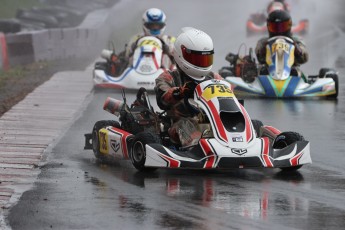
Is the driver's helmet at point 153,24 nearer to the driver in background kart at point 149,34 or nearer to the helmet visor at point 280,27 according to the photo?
the driver in background kart at point 149,34

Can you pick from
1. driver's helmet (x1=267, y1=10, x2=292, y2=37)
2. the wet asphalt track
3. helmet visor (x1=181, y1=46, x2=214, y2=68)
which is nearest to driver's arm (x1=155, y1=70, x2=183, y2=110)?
helmet visor (x1=181, y1=46, x2=214, y2=68)

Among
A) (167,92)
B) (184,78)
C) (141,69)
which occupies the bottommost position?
(167,92)

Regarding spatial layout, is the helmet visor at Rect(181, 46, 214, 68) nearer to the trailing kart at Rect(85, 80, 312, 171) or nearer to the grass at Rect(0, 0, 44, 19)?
the trailing kart at Rect(85, 80, 312, 171)

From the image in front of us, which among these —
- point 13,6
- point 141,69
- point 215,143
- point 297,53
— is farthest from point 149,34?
point 13,6

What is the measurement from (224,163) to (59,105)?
7170mm

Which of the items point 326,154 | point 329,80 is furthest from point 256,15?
point 326,154

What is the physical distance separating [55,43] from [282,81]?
32.4ft

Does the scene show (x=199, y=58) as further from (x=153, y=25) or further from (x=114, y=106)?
(x=153, y=25)

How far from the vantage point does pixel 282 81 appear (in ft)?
59.3

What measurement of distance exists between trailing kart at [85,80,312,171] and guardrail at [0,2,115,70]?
11.6 metres

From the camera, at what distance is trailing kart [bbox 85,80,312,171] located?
397 inches

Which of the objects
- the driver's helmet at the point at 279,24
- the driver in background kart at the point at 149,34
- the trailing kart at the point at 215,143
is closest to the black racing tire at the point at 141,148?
the trailing kart at the point at 215,143

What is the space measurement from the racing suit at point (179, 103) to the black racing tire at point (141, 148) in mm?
303

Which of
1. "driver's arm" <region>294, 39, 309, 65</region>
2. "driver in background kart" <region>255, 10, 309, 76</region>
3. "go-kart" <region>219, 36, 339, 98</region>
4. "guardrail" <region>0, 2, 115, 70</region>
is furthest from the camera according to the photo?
"guardrail" <region>0, 2, 115, 70</region>
